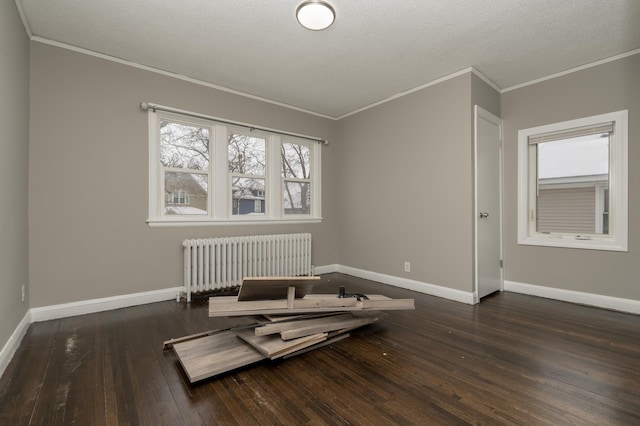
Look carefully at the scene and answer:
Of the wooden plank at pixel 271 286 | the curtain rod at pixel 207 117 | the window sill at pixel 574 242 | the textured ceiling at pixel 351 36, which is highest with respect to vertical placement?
the textured ceiling at pixel 351 36

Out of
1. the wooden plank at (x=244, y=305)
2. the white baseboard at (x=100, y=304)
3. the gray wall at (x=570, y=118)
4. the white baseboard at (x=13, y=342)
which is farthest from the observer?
the gray wall at (x=570, y=118)

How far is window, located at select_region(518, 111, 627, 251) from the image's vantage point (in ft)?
10.4

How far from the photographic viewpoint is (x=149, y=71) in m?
3.43

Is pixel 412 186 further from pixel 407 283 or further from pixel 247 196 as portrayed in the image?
pixel 247 196

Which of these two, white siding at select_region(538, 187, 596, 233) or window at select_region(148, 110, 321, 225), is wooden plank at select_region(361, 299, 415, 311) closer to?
window at select_region(148, 110, 321, 225)

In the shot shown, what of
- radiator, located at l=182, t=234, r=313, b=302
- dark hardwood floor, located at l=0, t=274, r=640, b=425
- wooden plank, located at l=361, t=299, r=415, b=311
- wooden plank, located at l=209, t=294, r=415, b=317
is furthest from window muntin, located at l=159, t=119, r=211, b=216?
wooden plank, located at l=361, t=299, r=415, b=311

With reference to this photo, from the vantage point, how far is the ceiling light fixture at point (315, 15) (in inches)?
92.1

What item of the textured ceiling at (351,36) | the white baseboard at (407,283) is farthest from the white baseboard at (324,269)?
the textured ceiling at (351,36)

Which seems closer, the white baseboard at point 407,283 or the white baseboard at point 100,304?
the white baseboard at point 100,304

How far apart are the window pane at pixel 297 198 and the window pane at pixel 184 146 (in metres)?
1.32

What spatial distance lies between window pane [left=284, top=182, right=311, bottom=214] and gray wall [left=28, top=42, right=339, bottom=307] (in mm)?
1483

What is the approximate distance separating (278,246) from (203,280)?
1104mm

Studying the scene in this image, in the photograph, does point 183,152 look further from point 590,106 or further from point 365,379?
point 590,106

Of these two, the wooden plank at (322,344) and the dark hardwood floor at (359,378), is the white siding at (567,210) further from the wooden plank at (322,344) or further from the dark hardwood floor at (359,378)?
the wooden plank at (322,344)
